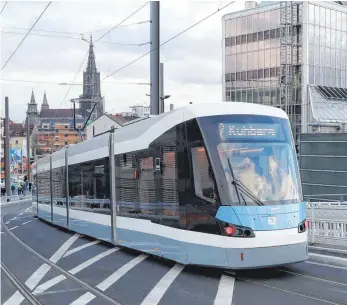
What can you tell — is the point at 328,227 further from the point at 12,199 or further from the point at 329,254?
the point at 12,199

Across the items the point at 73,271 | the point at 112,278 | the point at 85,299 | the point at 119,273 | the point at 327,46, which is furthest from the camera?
the point at 327,46

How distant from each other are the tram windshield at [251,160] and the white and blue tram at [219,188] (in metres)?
0.02

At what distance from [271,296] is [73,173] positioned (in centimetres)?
1168

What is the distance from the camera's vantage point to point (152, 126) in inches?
500

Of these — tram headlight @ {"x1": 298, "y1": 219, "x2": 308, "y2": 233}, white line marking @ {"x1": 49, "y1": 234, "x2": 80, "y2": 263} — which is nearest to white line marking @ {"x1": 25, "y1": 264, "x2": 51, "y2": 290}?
white line marking @ {"x1": 49, "y1": 234, "x2": 80, "y2": 263}

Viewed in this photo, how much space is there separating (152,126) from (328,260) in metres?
4.63

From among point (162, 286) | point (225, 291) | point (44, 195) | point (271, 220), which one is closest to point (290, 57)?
point (44, 195)

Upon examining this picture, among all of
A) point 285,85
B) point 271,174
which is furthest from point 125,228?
point 285,85

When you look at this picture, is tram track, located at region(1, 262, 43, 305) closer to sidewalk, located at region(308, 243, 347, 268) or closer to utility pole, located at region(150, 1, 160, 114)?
sidewalk, located at region(308, 243, 347, 268)

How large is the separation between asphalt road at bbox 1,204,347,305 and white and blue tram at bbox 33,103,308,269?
15.4 inches

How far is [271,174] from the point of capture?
10562 mm

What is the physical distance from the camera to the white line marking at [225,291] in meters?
8.78

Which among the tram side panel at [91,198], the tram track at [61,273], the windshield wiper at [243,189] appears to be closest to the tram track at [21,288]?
the tram track at [61,273]

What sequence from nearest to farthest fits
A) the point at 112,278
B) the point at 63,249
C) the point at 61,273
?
1. the point at 112,278
2. the point at 61,273
3. the point at 63,249
